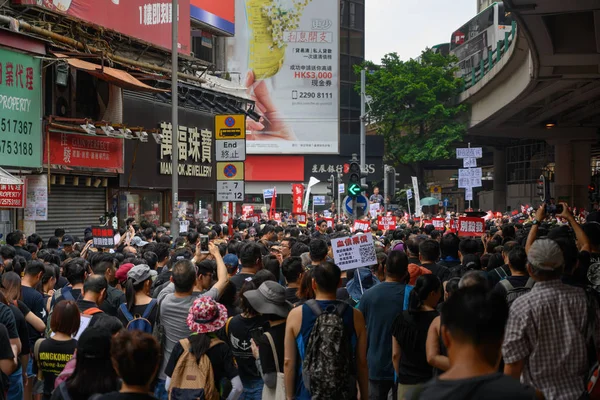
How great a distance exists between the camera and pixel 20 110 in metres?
20.3

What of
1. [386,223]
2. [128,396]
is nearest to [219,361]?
[128,396]

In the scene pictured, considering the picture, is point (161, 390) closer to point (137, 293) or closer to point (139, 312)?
point (139, 312)

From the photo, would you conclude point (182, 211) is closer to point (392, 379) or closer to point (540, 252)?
point (392, 379)

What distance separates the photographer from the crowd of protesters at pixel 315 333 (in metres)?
3.77

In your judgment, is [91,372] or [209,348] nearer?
[91,372]

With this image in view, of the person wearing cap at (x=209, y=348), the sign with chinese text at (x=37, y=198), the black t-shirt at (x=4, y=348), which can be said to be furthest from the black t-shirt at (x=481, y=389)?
the sign with chinese text at (x=37, y=198)

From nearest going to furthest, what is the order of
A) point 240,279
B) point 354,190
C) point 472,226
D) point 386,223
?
point 240,279
point 472,226
point 354,190
point 386,223

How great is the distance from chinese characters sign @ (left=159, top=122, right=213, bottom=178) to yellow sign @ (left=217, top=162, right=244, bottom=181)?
10794mm

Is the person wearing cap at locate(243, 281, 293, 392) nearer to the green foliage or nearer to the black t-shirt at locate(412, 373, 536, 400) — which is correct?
the black t-shirt at locate(412, 373, 536, 400)

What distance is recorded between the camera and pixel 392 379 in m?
6.84

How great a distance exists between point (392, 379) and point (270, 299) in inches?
58.2

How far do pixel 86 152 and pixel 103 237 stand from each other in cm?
1114

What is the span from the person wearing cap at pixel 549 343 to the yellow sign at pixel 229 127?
13.9 m

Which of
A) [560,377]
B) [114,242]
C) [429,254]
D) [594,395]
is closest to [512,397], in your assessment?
[560,377]
